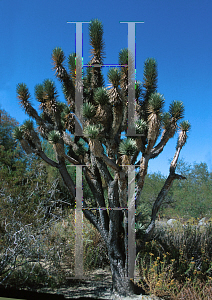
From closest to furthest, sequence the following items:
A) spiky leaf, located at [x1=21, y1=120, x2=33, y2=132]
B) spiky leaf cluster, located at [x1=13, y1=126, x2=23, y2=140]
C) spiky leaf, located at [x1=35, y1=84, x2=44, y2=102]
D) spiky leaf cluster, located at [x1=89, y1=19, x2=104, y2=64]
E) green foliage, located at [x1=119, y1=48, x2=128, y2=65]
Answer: green foliage, located at [x1=119, y1=48, x2=128, y2=65]
spiky leaf cluster, located at [x1=89, y1=19, x2=104, y2=64]
spiky leaf cluster, located at [x1=13, y1=126, x2=23, y2=140]
spiky leaf, located at [x1=21, y1=120, x2=33, y2=132]
spiky leaf, located at [x1=35, y1=84, x2=44, y2=102]

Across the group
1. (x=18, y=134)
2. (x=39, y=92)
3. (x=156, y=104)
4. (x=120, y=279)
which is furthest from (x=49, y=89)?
(x=120, y=279)

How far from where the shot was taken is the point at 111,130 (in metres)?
3.28

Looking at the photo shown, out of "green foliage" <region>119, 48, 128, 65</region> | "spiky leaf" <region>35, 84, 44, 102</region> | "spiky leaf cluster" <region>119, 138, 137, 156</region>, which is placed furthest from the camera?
"spiky leaf" <region>35, 84, 44, 102</region>

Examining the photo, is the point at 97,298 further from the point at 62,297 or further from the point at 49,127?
the point at 49,127

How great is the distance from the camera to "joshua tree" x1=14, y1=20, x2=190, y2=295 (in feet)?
9.77

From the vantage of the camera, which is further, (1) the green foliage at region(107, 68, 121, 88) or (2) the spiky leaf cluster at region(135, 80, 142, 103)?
(2) the spiky leaf cluster at region(135, 80, 142, 103)

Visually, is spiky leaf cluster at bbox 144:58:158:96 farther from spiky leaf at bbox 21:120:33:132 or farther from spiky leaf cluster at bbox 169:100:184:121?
spiky leaf at bbox 21:120:33:132

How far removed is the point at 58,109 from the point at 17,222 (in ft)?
5.37

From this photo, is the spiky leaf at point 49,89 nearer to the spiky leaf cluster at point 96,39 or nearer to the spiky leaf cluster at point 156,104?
the spiky leaf cluster at point 96,39

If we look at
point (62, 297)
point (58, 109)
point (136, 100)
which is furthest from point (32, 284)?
point (136, 100)

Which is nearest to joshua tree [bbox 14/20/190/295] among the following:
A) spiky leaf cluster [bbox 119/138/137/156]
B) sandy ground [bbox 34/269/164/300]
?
spiky leaf cluster [bbox 119/138/137/156]

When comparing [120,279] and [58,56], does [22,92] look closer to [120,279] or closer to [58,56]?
[58,56]

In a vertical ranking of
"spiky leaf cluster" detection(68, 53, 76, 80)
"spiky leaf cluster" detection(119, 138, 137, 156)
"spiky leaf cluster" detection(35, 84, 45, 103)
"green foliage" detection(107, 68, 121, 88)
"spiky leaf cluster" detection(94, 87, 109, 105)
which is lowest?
"spiky leaf cluster" detection(119, 138, 137, 156)

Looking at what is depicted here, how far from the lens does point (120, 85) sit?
3189 mm
